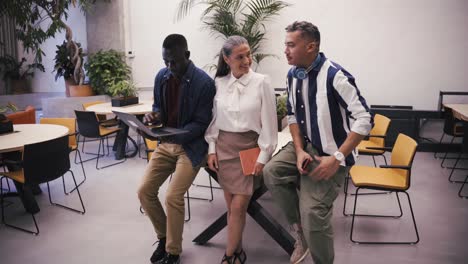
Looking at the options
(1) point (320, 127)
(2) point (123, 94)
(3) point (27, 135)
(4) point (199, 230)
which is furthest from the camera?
(2) point (123, 94)

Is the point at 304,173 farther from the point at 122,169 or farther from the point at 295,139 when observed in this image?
the point at 122,169

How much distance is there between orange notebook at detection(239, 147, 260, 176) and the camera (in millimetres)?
2410

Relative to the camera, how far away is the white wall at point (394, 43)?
6.11m

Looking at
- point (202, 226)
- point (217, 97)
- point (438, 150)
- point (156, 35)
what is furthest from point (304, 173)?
point (156, 35)

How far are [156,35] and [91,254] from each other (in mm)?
5337

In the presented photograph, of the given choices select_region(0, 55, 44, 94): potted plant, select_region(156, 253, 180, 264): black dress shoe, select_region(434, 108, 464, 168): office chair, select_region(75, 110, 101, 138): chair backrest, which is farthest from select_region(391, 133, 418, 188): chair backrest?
select_region(0, 55, 44, 94): potted plant

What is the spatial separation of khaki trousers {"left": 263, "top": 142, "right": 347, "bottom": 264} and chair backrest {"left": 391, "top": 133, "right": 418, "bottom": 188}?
3.05 feet

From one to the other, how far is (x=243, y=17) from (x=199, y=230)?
4.61 metres

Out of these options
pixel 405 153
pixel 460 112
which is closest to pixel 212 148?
pixel 405 153

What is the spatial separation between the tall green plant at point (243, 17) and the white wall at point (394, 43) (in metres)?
0.18

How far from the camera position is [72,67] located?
708 centimetres

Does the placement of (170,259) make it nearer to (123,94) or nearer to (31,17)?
(123,94)

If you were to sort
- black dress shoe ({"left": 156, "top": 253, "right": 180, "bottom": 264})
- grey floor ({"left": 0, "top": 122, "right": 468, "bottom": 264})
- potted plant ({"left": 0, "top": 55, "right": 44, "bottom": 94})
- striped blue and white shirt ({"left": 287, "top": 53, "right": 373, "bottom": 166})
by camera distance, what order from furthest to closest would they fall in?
1. potted plant ({"left": 0, "top": 55, "right": 44, "bottom": 94})
2. grey floor ({"left": 0, "top": 122, "right": 468, "bottom": 264})
3. black dress shoe ({"left": 156, "top": 253, "right": 180, "bottom": 264})
4. striped blue and white shirt ({"left": 287, "top": 53, "right": 373, "bottom": 166})

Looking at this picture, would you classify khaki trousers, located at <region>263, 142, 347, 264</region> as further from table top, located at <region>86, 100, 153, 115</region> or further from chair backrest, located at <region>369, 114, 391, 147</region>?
table top, located at <region>86, 100, 153, 115</region>
